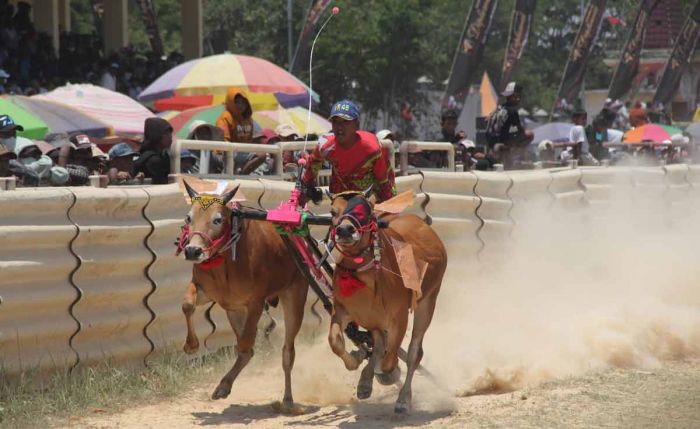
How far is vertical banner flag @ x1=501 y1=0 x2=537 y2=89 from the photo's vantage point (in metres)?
30.4

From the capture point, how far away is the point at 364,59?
1971 inches

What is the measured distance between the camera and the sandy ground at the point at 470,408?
8.00 metres

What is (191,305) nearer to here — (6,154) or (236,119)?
(6,154)

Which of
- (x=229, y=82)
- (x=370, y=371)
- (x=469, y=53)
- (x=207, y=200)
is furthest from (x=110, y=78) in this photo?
(x=370, y=371)

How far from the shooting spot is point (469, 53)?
27.7 meters

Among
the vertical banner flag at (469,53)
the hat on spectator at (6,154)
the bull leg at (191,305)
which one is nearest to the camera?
the bull leg at (191,305)

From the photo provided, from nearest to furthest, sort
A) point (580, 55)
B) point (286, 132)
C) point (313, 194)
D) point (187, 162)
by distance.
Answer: point (313, 194), point (187, 162), point (286, 132), point (580, 55)

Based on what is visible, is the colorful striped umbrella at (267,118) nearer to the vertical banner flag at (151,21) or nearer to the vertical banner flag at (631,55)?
the vertical banner flag at (151,21)

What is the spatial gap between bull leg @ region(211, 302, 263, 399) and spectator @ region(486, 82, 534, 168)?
6.83 m

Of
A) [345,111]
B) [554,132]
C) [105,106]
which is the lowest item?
[554,132]

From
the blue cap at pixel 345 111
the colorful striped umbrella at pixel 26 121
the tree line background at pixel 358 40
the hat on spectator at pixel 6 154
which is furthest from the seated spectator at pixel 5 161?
the tree line background at pixel 358 40

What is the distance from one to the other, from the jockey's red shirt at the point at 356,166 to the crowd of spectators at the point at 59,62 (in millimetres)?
13102

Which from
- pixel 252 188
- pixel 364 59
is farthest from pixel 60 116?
pixel 364 59

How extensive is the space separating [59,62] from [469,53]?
9145mm
